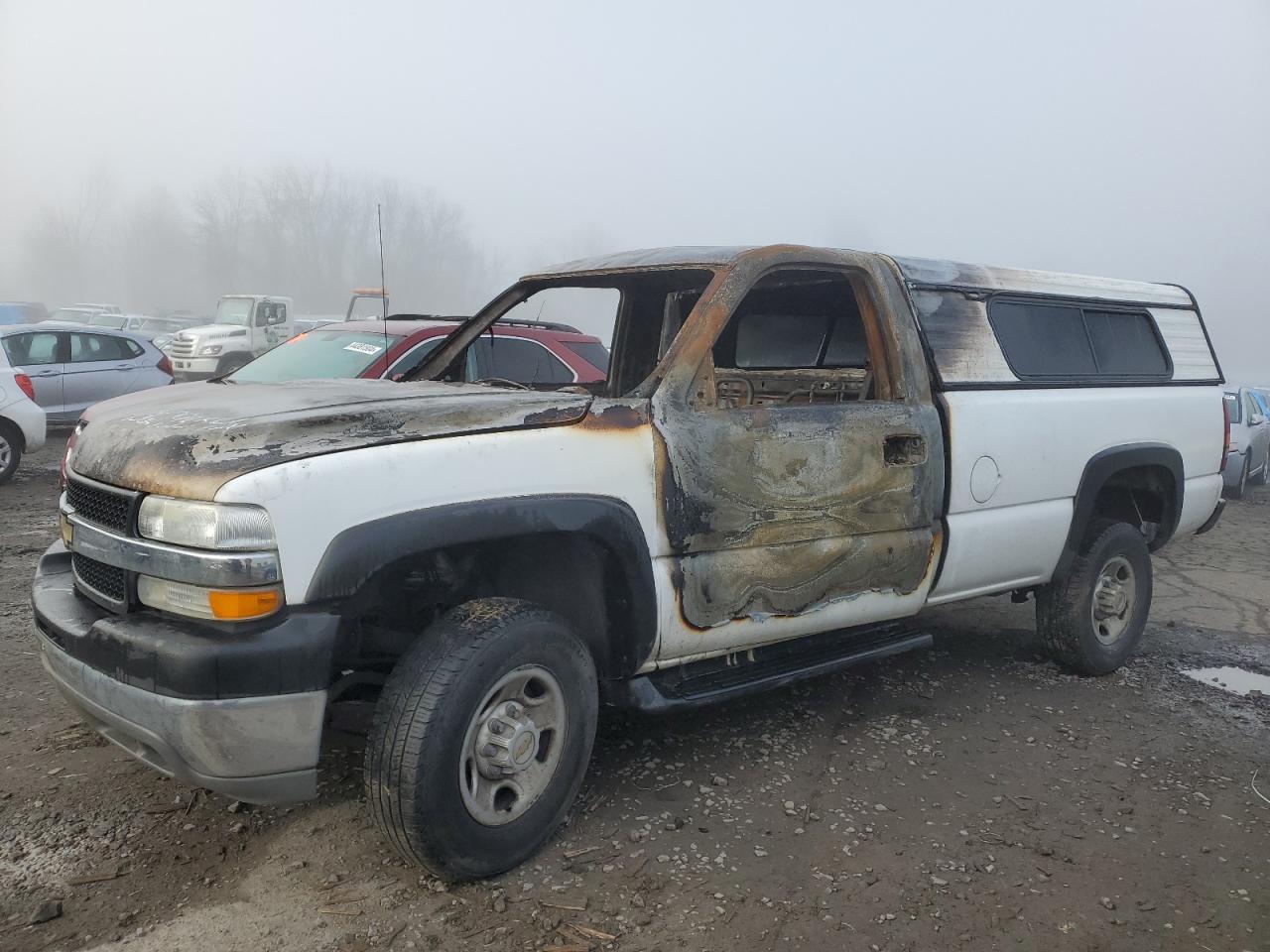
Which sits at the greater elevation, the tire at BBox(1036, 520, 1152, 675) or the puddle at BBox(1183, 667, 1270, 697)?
the tire at BBox(1036, 520, 1152, 675)

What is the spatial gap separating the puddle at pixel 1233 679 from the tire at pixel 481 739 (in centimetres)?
355

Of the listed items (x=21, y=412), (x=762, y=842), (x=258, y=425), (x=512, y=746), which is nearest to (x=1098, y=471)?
(x=762, y=842)

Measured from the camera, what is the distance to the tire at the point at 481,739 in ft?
8.70

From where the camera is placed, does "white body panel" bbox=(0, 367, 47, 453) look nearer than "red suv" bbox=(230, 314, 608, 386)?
No

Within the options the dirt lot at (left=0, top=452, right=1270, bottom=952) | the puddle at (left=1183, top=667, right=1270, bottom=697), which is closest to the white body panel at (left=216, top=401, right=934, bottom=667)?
the dirt lot at (left=0, top=452, right=1270, bottom=952)

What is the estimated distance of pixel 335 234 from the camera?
6719 centimetres

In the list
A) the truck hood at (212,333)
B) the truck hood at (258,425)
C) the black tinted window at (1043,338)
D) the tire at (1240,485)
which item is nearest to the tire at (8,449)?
the truck hood at (258,425)

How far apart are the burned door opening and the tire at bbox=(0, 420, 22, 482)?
318 inches

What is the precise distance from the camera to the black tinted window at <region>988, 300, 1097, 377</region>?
4457 millimetres

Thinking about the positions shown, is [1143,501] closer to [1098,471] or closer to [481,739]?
[1098,471]

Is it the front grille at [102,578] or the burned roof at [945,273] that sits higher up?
the burned roof at [945,273]

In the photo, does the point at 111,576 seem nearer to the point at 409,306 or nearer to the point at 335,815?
the point at 335,815

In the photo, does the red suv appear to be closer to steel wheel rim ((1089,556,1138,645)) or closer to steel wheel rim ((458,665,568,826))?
steel wheel rim ((1089,556,1138,645))

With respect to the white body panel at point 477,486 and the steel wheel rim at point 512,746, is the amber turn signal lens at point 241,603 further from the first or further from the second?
the steel wheel rim at point 512,746
